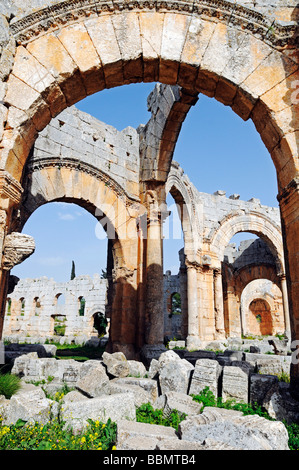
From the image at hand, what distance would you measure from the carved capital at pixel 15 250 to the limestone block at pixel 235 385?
2.90 m

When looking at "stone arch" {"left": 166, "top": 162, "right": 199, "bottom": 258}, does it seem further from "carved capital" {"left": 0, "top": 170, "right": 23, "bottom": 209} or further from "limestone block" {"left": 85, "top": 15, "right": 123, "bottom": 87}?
"carved capital" {"left": 0, "top": 170, "right": 23, "bottom": 209}

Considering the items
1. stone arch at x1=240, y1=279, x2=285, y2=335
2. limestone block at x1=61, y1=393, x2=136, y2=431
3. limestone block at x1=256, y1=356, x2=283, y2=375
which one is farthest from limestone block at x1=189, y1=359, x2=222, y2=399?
stone arch at x1=240, y1=279, x2=285, y2=335

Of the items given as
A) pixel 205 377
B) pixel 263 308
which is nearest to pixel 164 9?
pixel 205 377

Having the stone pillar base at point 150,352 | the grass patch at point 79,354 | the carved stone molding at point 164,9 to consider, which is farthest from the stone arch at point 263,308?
the carved stone molding at point 164,9

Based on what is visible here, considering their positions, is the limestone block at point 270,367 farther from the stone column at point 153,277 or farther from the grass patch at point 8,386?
the grass patch at point 8,386

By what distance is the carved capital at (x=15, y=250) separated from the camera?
3.88 metres

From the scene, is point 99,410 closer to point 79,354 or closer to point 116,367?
point 116,367

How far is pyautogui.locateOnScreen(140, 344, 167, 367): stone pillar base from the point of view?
6.98 m

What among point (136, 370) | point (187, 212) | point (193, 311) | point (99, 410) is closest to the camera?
point (99, 410)

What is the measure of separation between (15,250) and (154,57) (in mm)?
3200

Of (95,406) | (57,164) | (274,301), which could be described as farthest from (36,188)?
(274,301)

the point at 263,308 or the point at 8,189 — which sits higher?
the point at 263,308

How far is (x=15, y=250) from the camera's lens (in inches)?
153

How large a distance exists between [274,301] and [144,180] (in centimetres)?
1824
